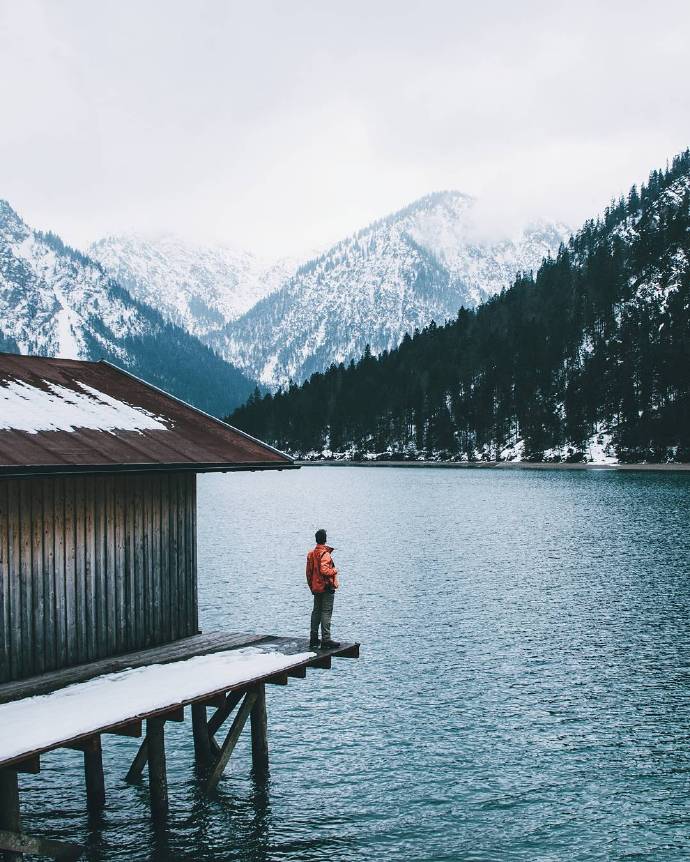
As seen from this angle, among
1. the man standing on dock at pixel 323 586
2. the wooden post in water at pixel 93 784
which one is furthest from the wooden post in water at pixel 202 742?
the man standing on dock at pixel 323 586

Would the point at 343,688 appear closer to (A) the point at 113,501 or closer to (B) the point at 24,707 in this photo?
(A) the point at 113,501

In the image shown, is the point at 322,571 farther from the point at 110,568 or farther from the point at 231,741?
the point at 110,568

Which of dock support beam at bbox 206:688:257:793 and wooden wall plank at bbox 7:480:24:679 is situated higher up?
wooden wall plank at bbox 7:480:24:679

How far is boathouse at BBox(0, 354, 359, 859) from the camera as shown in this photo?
14836 mm

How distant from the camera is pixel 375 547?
222ft

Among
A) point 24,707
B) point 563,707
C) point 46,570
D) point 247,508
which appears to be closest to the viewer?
point 24,707

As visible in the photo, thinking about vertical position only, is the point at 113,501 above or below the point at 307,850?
above

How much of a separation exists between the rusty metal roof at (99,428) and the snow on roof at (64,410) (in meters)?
0.02

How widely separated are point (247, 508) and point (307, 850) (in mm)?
93153

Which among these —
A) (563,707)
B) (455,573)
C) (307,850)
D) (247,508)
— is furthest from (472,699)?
(247,508)

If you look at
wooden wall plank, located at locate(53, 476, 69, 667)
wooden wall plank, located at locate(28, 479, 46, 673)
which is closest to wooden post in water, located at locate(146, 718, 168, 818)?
wooden wall plank, located at locate(53, 476, 69, 667)

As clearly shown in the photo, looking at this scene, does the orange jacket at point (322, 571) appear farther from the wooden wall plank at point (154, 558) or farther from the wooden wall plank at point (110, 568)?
the wooden wall plank at point (110, 568)

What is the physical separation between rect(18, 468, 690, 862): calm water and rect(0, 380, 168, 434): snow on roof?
807 cm

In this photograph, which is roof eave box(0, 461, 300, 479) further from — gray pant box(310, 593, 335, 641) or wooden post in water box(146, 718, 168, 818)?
wooden post in water box(146, 718, 168, 818)
